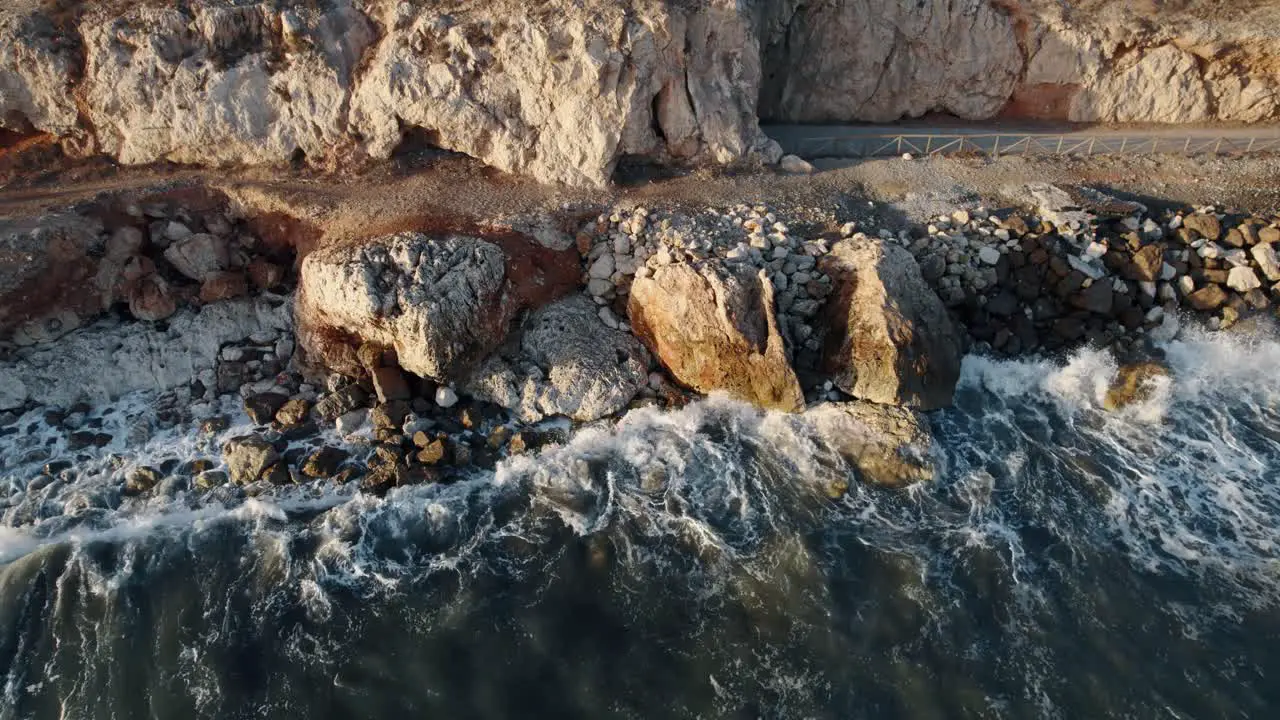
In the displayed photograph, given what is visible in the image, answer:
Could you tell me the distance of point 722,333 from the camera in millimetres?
18953

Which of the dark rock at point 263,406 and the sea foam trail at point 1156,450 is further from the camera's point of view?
the dark rock at point 263,406

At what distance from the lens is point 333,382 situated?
19531 mm

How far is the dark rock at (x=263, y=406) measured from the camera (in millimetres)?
18978

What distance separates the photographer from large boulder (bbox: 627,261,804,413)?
18859mm

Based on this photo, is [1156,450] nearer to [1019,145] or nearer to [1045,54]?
[1019,145]

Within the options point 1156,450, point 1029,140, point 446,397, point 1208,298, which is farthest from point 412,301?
point 1029,140

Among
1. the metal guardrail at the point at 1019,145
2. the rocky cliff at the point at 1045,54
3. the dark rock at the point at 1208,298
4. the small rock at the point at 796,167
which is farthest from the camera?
the rocky cliff at the point at 1045,54

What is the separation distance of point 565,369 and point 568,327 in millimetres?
1305

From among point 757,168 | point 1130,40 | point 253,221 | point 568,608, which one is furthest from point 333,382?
point 1130,40

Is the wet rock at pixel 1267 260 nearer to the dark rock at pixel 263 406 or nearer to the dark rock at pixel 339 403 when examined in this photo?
the dark rock at pixel 339 403

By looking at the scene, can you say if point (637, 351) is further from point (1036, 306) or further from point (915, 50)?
point (915, 50)

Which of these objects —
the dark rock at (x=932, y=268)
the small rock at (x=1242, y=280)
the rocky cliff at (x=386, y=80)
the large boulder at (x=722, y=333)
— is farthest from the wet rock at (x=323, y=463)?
the small rock at (x=1242, y=280)

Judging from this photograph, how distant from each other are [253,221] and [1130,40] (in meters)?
30.1

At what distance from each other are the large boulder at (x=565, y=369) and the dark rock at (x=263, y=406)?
484cm
